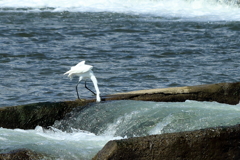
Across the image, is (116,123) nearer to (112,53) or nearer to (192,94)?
(192,94)

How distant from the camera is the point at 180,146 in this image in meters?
4.95

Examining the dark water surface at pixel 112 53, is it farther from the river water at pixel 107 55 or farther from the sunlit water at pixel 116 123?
the sunlit water at pixel 116 123

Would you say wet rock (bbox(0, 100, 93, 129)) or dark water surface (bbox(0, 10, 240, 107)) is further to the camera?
dark water surface (bbox(0, 10, 240, 107))

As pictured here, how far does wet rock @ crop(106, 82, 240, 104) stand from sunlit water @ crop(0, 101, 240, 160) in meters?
0.25

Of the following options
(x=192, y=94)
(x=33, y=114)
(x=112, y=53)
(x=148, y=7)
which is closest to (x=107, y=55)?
Answer: (x=112, y=53)

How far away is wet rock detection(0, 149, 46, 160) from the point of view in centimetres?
495

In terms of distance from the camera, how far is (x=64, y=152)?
539cm

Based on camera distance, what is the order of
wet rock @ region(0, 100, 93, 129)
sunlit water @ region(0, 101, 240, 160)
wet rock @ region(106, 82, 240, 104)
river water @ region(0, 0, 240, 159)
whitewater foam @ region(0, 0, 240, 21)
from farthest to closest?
whitewater foam @ region(0, 0, 240, 21) → wet rock @ region(106, 82, 240, 104) → wet rock @ region(0, 100, 93, 129) → river water @ region(0, 0, 240, 159) → sunlit water @ region(0, 101, 240, 160)

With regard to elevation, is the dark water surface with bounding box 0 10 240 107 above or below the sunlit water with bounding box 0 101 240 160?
below

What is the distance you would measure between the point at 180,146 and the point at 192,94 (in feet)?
9.90

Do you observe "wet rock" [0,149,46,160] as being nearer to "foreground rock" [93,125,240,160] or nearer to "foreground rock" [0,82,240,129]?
"foreground rock" [93,125,240,160]

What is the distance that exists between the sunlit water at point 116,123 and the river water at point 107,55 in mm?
15

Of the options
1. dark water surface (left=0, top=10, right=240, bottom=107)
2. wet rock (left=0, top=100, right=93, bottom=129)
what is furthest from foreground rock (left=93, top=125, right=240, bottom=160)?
dark water surface (left=0, top=10, right=240, bottom=107)

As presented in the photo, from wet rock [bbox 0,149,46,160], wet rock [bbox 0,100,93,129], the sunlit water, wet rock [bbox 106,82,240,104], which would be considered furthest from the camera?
wet rock [bbox 106,82,240,104]
